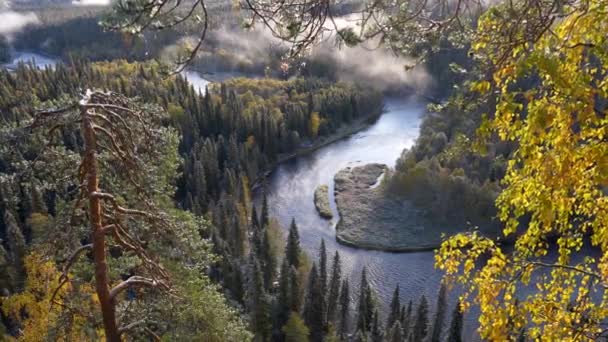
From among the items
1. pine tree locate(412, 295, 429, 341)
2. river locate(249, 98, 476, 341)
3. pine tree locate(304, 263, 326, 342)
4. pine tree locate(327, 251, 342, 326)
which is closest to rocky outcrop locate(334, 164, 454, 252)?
river locate(249, 98, 476, 341)

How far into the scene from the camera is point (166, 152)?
7945mm

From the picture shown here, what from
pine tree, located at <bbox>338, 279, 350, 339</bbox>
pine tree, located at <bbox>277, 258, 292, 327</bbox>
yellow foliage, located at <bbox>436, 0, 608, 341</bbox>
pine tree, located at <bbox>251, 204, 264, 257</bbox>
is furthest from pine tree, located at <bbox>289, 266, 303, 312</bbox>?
yellow foliage, located at <bbox>436, 0, 608, 341</bbox>

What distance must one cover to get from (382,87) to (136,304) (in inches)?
3293

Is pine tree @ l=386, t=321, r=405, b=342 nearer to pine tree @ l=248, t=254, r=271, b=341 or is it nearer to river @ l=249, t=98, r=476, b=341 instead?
river @ l=249, t=98, r=476, b=341

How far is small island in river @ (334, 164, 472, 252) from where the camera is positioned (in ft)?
133

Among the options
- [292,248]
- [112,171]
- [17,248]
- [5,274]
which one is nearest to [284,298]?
[292,248]

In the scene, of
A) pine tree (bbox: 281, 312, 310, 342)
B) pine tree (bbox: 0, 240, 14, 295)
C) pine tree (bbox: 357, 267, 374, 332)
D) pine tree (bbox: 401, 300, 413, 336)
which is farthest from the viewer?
pine tree (bbox: 357, 267, 374, 332)

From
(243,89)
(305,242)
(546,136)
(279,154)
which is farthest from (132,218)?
(243,89)

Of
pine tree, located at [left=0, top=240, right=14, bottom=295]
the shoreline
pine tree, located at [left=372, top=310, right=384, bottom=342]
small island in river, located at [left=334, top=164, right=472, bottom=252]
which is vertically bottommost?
the shoreline

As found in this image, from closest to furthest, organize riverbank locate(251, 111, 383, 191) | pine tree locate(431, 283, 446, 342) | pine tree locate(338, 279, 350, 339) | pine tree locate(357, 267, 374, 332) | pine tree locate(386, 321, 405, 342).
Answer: pine tree locate(386, 321, 405, 342) → pine tree locate(431, 283, 446, 342) → pine tree locate(357, 267, 374, 332) → pine tree locate(338, 279, 350, 339) → riverbank locate(251, 111, 383, 191)

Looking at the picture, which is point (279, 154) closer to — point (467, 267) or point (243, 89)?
point (243, 89)

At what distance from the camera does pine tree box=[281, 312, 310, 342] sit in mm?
26016

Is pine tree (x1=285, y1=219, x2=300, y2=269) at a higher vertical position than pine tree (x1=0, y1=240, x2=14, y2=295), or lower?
lower

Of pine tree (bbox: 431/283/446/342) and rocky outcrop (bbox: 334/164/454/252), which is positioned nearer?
pine tree (bbox: 431/283/446/342)
